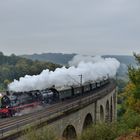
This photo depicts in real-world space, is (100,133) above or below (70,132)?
above

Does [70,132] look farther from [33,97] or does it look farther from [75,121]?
[33,97]

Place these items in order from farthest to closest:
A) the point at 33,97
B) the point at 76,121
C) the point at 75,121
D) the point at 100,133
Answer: the point at 33,97 < the point at 76,121 < the point at 75,121 < the point at 100,133

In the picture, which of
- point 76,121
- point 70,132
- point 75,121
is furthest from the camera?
point 76,121

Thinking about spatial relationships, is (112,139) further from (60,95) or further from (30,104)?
(60,95)

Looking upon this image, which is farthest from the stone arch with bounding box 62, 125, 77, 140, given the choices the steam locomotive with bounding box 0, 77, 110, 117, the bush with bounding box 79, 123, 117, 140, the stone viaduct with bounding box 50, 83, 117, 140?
the bush with bounding box 79, 123, 117, 140

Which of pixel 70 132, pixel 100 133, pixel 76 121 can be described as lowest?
pixel 70 132

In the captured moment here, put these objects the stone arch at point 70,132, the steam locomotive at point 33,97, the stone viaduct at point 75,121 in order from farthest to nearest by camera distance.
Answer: the steam locomotive at point 33,97
the stone arch at point 70,132
the stone viaduct at point 75,121

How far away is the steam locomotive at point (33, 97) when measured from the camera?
42469 mm

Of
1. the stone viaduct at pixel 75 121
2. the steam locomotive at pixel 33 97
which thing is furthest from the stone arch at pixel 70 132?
the steam locomotive at pixel 33 97

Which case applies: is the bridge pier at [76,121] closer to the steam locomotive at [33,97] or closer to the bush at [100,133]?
the bush at [100,133]

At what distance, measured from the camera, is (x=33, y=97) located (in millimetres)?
49469

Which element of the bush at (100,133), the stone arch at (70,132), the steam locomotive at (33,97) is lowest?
the stone arch at (70,132)

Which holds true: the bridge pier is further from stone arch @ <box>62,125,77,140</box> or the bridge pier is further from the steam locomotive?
the steam locomotive

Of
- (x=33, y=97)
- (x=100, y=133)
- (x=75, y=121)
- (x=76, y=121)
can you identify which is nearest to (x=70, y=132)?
(x=75, y=121)
